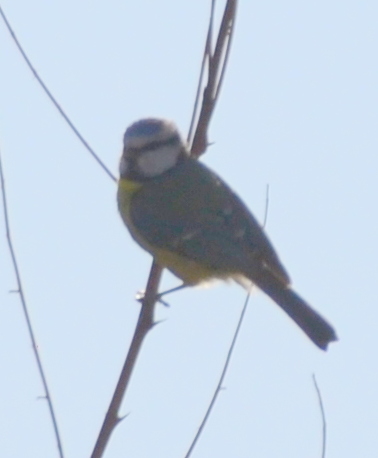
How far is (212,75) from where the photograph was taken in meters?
3.20

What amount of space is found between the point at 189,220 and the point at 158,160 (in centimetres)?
38

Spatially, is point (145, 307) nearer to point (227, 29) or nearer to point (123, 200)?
point (227, 29)

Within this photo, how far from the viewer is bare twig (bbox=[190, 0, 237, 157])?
10.1ft

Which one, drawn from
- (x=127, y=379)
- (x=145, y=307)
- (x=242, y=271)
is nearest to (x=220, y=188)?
(x=242, y=271)

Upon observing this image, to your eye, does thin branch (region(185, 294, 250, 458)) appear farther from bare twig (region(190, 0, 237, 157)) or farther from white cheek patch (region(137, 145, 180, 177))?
white cheek patch (region(137, 145, 180, 177))

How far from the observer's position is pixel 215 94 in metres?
3.25

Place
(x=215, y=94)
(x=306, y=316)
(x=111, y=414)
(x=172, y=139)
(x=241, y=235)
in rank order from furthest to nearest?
(x=172, y=139), (x=241, y=235), (x=306, y=316), (x=215, y=94), (x=111, y=414)

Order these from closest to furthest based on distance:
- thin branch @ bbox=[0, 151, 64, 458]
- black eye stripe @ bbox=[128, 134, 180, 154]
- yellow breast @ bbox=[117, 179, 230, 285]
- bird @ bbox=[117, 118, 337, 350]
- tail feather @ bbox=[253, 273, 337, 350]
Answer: thin branch @ bbox=[0, 151, 64, 458], tail feather @ bbox=[253, 273, 337, 350], bird @ bbox=[117, 118, 337, 350], yellow breast @ bbox=[117, 179, 230, 285], black eye stripe @ bbox=[128, 134, 180, 154]

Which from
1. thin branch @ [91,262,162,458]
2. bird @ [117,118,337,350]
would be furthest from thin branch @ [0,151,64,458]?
bird @ [117,118,337,350]

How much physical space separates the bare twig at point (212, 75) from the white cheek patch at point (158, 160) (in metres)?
1.36

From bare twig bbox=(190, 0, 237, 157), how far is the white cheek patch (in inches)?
53.7

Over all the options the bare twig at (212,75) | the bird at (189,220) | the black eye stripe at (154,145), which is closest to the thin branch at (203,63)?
the bare twig at (212,75)

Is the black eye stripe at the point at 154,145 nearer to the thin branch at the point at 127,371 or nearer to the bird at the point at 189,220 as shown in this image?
the bird at the point at 189,220

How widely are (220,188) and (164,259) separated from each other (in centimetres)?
44
